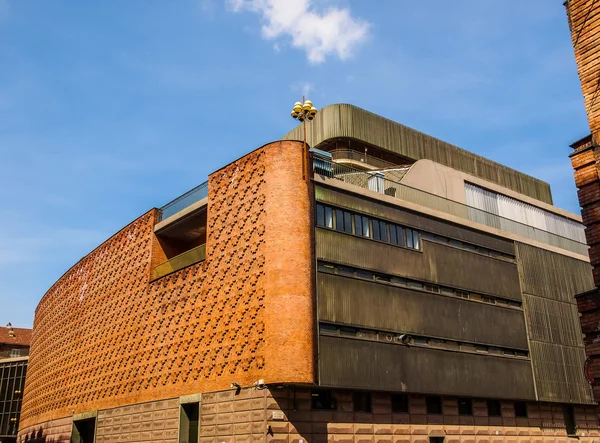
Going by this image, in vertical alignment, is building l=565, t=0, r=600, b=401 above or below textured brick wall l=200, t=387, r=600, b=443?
above

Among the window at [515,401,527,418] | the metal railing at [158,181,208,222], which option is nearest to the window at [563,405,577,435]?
the window at [515,401,527,418]

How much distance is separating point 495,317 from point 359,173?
11681 millimetres

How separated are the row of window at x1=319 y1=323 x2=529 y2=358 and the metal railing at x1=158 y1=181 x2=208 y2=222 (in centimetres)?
1159

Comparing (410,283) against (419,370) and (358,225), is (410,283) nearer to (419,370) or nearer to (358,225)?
(358,225)

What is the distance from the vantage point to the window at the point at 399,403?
96.8ft

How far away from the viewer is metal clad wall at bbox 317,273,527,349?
28.0 meters

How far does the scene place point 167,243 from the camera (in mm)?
38125

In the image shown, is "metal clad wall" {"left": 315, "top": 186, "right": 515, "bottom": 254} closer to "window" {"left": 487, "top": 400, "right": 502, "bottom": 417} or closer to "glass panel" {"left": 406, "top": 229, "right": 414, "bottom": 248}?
"glass panel" {"left": 406, "top": 229, "right": 414, "bottom": 248}

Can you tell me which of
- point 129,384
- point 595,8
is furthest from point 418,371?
point 595,8

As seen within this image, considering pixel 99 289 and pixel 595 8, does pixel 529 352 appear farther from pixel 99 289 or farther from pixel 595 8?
pixel 99 289

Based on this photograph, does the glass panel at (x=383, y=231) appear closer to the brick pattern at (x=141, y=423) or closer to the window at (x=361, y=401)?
the window at (x=361, y=401)

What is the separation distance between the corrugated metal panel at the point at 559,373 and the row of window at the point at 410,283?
3234mm

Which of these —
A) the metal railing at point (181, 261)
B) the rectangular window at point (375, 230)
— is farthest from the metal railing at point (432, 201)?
the metal railing at point (181, 261)

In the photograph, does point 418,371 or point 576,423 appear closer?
point 418,371
